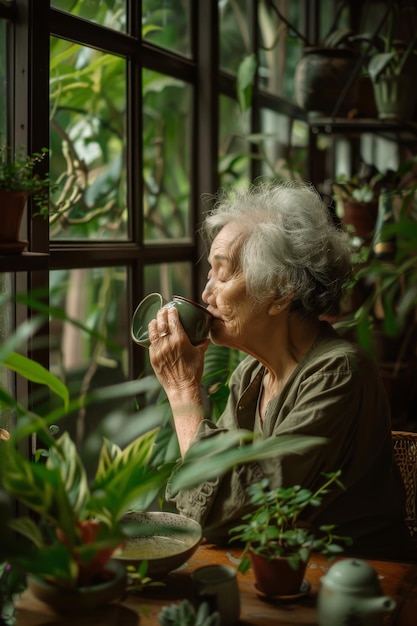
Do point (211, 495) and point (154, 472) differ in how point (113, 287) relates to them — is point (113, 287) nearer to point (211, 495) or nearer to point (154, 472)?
point (211, 495)

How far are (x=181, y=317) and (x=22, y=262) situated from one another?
0.40 meters

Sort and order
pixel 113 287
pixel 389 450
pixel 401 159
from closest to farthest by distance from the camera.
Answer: pixel 389 450, pixel 113 287, pixel 401 159

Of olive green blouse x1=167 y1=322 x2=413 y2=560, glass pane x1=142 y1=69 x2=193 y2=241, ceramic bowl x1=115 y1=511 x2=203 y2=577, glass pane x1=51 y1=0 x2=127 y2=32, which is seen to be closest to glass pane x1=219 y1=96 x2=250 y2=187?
glass pane x1=142 y1=69 x2=193 y2=241

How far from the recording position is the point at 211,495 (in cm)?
172

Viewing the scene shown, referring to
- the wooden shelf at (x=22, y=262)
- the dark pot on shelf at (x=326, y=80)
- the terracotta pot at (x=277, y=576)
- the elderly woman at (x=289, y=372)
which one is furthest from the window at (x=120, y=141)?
the terracotta pot at (x=277, y=576)

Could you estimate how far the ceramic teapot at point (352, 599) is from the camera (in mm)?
1301

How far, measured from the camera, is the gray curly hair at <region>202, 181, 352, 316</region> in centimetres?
198

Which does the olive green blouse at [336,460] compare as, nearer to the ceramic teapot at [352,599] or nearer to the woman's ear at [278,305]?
the woman's ear at [278,305]

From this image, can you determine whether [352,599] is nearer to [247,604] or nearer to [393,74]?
[247,604]

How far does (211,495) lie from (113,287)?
1.24m

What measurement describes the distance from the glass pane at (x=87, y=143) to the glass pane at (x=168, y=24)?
0.26 metres

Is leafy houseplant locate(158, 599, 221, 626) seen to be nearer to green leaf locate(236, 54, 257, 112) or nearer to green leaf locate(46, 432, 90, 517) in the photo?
green leaf locate(46, 432, 90, 517)

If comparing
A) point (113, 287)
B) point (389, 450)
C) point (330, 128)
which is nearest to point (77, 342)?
point (113, 287)

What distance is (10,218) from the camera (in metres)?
1.65
